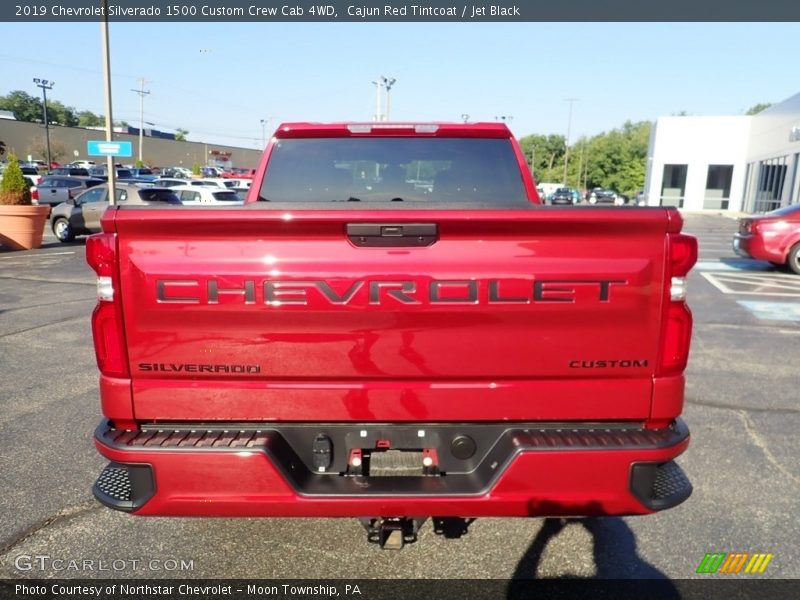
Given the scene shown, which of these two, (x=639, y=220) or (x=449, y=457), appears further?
(x=449, y=457)

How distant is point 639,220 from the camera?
2.21m

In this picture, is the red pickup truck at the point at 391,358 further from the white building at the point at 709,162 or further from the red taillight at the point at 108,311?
the white building at the point at 709,162

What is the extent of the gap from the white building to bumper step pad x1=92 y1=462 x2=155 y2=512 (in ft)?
144

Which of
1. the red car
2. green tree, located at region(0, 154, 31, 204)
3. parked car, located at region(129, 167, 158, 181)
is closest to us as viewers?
the red car

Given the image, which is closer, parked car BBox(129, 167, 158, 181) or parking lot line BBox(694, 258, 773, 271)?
parking lot line BBox(694, 258, 773, 271)

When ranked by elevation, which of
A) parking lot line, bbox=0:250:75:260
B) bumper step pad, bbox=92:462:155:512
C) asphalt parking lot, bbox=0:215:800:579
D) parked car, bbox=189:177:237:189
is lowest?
parking lot line, bbox=0:250:75:260

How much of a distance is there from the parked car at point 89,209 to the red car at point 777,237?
14.6 metres

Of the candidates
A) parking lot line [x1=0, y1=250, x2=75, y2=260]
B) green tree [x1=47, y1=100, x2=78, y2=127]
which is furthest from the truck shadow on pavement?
green tree [x1=47, y1=100, x2=78, y2=127]

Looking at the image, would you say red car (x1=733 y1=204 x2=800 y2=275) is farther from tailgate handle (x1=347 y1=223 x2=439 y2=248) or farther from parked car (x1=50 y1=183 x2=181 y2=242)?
parked car (x1=50 y1=183 x2=181 y2=242)

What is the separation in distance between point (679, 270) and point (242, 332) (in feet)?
5.46

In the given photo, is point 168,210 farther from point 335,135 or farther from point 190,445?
point 335,135

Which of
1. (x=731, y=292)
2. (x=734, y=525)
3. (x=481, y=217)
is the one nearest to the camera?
(x=481, y=217)

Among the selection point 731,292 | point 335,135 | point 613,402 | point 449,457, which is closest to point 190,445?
point 449,457

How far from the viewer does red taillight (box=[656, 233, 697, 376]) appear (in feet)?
7.41
